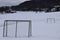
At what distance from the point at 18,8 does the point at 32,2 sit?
4235 mm

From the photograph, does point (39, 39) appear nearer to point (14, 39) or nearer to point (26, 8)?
point (14, 39)

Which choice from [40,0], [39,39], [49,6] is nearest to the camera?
[39,39]

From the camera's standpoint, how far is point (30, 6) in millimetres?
45031

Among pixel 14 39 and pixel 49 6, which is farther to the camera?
pixel 49 6

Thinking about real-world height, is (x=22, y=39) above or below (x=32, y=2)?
below

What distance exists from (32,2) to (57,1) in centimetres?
725

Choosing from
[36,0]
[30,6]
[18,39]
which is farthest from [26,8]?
[18,39]

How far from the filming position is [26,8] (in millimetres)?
44156

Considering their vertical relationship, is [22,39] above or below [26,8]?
below

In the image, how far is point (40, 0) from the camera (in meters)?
46.2

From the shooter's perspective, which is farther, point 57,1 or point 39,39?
point 57,1

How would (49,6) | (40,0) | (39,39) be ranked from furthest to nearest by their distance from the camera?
1. (40,0)
2. (49,6)
3. (39,39)

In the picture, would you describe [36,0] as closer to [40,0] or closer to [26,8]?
[40,0]

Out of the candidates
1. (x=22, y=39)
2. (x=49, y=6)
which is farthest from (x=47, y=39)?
(x=49, y=6)
